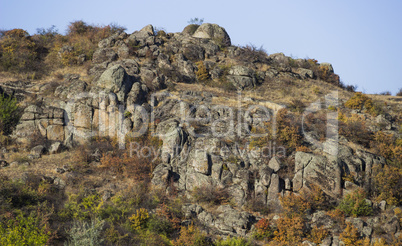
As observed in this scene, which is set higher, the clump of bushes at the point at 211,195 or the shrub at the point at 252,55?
the shrub at the point at 252,55

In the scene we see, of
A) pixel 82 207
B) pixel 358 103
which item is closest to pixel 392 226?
pixel 358 103

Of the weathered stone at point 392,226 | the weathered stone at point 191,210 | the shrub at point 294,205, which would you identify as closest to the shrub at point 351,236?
the weathered stone at point 392,226

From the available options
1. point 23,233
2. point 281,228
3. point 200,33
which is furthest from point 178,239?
point 200,33

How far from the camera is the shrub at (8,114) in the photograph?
1141 inches

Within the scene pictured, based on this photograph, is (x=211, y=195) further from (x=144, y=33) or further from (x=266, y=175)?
(x=144, y=33)

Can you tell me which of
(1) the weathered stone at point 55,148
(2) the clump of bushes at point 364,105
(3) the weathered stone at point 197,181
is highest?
(2) the clump of bushes at point 364,105

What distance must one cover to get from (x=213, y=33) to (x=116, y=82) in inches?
901

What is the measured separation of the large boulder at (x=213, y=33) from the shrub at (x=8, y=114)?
89.7 feet

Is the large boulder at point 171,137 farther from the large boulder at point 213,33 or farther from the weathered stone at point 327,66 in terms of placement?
the weathered stone at point 327,66

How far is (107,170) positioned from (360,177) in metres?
19.2

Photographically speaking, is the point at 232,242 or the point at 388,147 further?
the point at 388,147

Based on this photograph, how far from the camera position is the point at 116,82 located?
1244 inches

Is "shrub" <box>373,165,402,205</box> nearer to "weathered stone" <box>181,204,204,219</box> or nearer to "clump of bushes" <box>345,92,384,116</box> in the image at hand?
"clump of bushes" <box>345,92,384,116</box>

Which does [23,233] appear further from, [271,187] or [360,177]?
[360,177]
